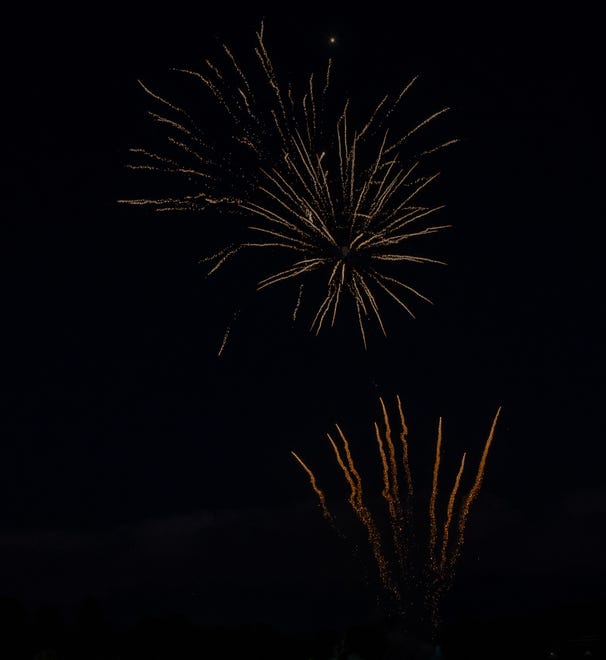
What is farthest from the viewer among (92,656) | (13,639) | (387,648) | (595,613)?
(595,613)

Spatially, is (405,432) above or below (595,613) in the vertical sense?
above

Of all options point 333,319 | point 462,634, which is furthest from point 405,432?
point 462,634

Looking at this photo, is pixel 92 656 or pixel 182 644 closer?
pixel 92 656

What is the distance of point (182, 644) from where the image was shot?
81.2m

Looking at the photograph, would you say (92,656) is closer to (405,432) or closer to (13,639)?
(13,639)

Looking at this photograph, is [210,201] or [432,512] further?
[432,512]

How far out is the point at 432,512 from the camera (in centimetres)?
2256

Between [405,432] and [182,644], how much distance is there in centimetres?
6575

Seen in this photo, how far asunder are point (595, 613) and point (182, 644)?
4198 centimetres

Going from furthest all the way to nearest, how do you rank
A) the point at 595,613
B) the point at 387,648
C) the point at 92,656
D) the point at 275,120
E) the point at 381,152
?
the point at 595,613
the point at 92,656
the point at 381,152
the point at 275,120
the point at 387,648

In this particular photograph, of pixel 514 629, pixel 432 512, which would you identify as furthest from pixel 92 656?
pixel 432 512

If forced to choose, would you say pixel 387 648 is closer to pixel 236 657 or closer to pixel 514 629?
pixel 236 657

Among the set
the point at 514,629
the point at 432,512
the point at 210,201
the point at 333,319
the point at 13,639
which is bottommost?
the point at 514,629

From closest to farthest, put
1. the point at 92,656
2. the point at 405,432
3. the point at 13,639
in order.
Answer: the point at 405,432 < the point at 13,639 < the point at 92,656
